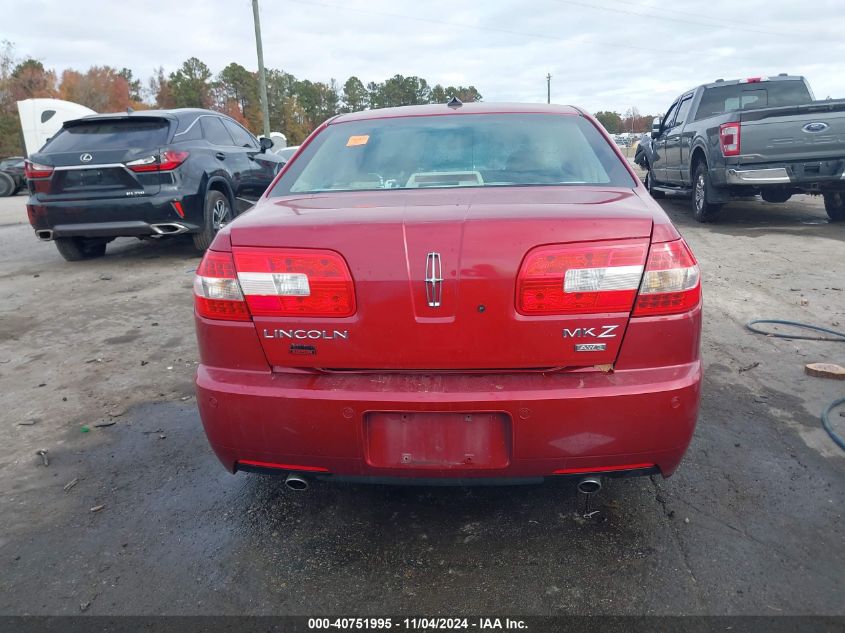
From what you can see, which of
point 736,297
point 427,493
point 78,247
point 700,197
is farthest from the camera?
point 700,197

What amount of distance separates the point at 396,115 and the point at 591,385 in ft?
6.12

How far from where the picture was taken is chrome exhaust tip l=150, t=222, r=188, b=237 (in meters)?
7.04

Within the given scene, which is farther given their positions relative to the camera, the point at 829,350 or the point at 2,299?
the point at 2,299

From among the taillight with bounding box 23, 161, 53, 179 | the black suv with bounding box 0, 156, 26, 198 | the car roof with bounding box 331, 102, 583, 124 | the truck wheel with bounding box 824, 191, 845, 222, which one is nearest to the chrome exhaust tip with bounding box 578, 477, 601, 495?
the car roof with bounding box 331, 102, 583, 124

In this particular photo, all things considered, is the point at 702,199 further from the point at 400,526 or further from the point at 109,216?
the point at 400,526

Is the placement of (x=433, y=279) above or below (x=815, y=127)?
below

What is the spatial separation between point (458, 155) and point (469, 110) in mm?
445

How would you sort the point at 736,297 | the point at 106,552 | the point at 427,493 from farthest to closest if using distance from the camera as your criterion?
the point at 736,297
the point at 427,493
the point at 106,552

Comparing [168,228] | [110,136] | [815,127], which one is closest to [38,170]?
[110,136]

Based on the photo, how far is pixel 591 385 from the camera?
200cm

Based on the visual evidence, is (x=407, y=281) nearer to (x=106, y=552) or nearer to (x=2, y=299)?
(x=106, y=552)

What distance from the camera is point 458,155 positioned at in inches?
114

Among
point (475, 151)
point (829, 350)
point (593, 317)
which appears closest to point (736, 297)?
point (829, 350)

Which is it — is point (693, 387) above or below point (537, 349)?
below
